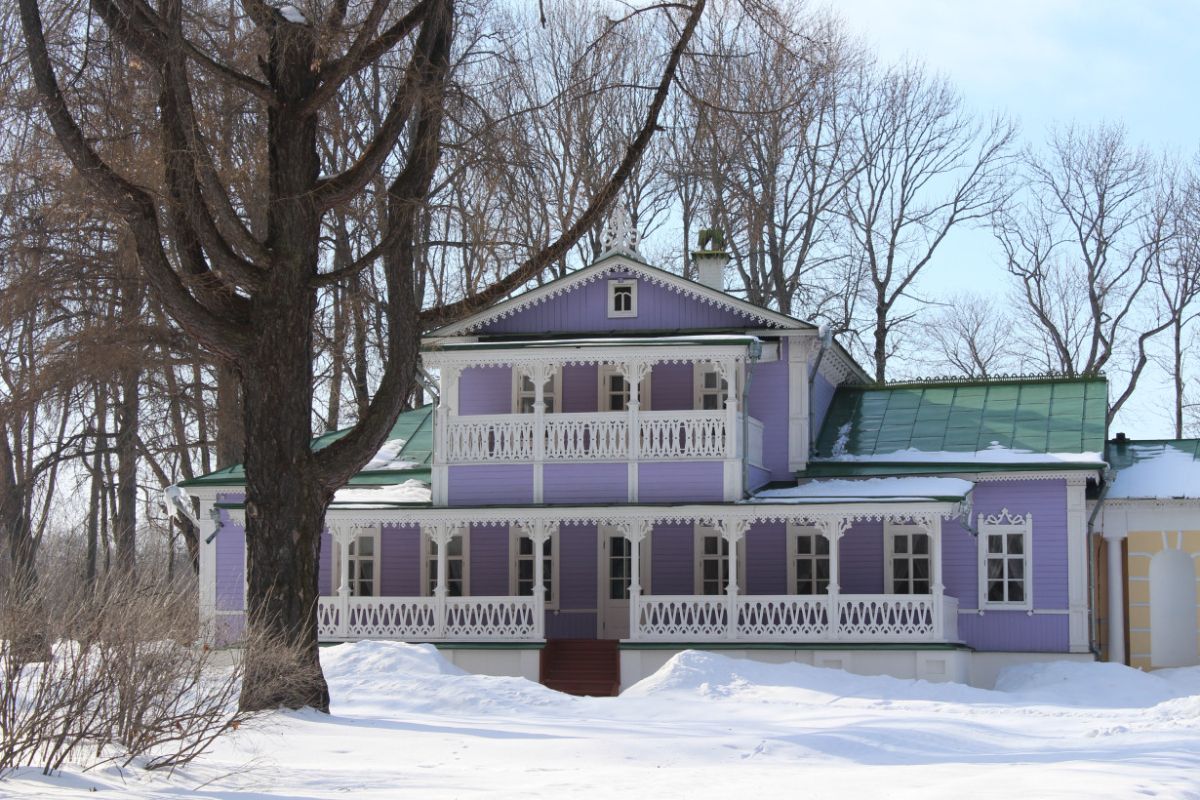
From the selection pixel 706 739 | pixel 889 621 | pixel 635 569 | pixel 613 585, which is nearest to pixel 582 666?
pixel 635 569

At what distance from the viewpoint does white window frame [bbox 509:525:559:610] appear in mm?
24656

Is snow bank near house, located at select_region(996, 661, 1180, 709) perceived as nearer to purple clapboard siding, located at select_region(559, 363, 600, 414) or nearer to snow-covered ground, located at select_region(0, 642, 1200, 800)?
snow-covered ground, located at select_region(0, 642, 1200, 800)

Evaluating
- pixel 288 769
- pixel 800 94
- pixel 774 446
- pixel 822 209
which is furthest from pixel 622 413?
pixel 822 209

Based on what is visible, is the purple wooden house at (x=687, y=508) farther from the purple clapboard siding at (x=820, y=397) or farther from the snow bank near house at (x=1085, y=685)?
the snow bank near house at (x=1085, y=685)

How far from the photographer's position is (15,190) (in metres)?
18.7

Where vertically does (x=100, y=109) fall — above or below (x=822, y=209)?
below

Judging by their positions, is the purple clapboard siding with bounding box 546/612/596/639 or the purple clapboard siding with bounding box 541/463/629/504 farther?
the purple clapboard siding with bounding box 546/612/596/639

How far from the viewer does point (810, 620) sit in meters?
22.5

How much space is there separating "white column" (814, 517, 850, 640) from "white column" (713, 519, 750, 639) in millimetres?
1122

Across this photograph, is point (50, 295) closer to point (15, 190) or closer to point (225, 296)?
point (15, 190)

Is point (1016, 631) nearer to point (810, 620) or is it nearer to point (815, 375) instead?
point (810, 620)

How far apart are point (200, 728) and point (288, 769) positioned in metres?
0.84

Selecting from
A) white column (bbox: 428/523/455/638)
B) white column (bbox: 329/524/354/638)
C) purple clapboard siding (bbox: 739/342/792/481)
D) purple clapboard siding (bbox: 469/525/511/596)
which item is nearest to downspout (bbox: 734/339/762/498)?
purple clapboard siding (bbox: 739/342/792/481)

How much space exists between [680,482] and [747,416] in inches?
54.3
